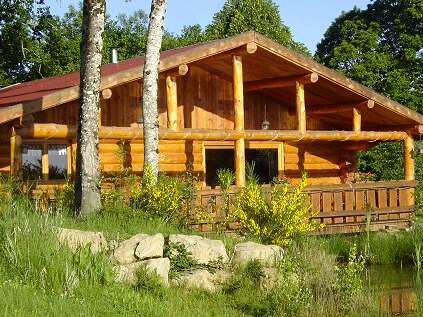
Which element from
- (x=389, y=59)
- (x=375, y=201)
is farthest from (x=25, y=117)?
(x=389, y=59)

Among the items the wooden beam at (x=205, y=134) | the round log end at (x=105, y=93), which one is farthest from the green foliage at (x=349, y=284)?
the round log end at (x=105, y=93)

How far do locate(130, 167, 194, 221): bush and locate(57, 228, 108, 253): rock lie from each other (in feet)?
6.83

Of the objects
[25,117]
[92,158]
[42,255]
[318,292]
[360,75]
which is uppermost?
[360,75]

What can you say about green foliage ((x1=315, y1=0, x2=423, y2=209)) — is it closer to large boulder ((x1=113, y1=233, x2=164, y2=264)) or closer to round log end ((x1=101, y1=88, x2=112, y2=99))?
round log end ((x1=101, y1=88, x2=112, y2=99))

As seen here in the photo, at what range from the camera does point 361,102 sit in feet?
60.8

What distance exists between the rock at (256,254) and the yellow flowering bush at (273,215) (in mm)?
1246

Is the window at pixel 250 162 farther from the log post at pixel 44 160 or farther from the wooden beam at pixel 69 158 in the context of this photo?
the log post at pixel 44 160

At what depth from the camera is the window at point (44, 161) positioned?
626 inches

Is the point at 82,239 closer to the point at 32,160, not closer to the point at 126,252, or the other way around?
the point at 126,252

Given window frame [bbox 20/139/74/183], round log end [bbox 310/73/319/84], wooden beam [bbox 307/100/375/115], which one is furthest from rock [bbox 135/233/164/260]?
wooden beam [bbox 307/100/375/115]

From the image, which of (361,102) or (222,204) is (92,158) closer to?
(222,204)

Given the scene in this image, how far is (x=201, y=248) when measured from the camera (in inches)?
398

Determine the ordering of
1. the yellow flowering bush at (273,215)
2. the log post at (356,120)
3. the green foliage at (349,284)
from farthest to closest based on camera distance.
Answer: the log post at (356,120), the yellow flowering bush at (273,215), the green foliage at (349,284)

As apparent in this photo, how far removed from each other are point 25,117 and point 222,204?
3.87 metres
